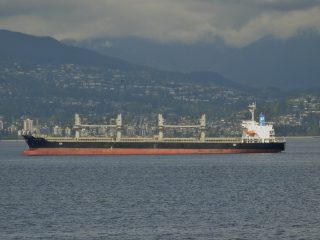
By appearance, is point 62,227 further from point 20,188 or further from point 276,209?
point 20,188

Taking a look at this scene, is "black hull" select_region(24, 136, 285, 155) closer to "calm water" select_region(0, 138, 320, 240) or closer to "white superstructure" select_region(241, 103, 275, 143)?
"white superstructure" select_region(241, 103, 275, 143)

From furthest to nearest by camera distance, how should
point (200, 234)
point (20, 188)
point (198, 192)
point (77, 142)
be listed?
point (77, 142)
point (20, 188)
point (198, 192)
point (200, 234)

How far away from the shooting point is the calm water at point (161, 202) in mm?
61500

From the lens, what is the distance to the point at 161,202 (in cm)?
7700

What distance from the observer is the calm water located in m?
61.5

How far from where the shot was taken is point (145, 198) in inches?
3159

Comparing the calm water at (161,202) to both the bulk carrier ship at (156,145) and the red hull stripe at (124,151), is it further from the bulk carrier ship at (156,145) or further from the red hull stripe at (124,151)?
the red hull stripe at (124,151)

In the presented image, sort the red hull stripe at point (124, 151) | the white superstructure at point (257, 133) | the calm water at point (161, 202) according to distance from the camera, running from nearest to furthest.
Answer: the calm water at point (161, 202) < the red hull stripe at point (124, 151) < the white superstructure at point (257, 133)

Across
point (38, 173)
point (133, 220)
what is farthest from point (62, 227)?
point (38, 173)

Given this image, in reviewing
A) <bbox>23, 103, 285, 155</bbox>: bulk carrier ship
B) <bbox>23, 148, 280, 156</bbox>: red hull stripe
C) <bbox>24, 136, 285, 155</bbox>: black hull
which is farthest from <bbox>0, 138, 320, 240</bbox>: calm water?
<bbox>23, 148, 280, 156</bbox>: red hull stripe

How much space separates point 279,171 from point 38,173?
28041 mm

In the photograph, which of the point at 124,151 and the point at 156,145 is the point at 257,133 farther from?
the point at 124,151

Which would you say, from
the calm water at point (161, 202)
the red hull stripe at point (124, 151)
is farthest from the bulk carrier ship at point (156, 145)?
the calm water at point (161, 202)

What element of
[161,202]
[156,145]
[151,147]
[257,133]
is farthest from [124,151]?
[161,202]
